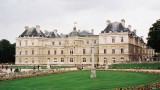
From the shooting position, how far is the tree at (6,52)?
3566 inches

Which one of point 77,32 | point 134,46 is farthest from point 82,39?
point 134,46

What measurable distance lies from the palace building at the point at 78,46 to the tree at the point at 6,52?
5.78m

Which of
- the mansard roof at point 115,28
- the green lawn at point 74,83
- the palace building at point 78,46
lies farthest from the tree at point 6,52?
the green lawn at point 74,83

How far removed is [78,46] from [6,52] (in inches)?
934

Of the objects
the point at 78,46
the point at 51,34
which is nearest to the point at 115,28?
the point at 78,46

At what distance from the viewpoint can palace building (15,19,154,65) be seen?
7488cm

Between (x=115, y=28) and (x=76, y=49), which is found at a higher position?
(x=115, y=28)

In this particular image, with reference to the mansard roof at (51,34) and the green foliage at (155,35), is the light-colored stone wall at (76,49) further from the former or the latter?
the green foliage at (155,35)

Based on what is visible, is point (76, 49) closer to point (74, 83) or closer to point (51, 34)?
point (51, 34)

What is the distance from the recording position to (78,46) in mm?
81188

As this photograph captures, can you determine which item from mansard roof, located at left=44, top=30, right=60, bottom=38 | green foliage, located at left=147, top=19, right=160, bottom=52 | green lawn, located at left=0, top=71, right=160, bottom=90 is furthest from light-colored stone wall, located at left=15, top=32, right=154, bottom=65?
green lawn, located at left=0, top=71, right=160, bottom=90

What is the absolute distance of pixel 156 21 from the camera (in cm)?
6444

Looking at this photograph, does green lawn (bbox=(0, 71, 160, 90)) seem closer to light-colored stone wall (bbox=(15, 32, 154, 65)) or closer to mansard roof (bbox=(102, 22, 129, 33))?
light-colored stone wall (bbox=(15, 32, 154, 65))

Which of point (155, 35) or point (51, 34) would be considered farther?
point (51, 34)
